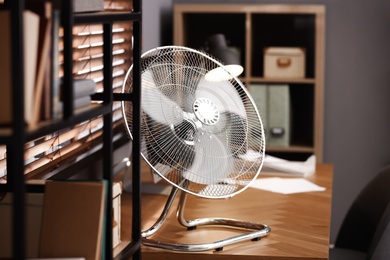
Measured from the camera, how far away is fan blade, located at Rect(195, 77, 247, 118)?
229cm

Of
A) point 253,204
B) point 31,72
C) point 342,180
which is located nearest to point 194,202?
point 253,204

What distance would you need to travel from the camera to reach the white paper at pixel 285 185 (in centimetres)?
298

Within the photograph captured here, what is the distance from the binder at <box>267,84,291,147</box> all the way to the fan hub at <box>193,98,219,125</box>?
6.13 ft

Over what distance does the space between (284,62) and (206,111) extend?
197 centimetres

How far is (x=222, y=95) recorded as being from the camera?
2.33 meters

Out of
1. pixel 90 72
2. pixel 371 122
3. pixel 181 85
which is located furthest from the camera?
pixel 371 122

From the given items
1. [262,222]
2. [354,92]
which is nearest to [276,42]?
[354,92]

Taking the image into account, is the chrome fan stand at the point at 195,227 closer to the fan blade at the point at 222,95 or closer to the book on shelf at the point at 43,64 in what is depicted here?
the fan blade at the point at 222,95

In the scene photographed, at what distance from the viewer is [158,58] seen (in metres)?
2.33

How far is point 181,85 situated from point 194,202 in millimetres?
633

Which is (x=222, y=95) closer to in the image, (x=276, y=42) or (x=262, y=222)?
(x=262, y=222)

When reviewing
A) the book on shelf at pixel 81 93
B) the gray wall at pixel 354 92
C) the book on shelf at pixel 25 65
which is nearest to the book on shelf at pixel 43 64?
the book on shelf at pixel 25 65

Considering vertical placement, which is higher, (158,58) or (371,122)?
(158,58)

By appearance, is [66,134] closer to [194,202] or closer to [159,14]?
[194,202]
